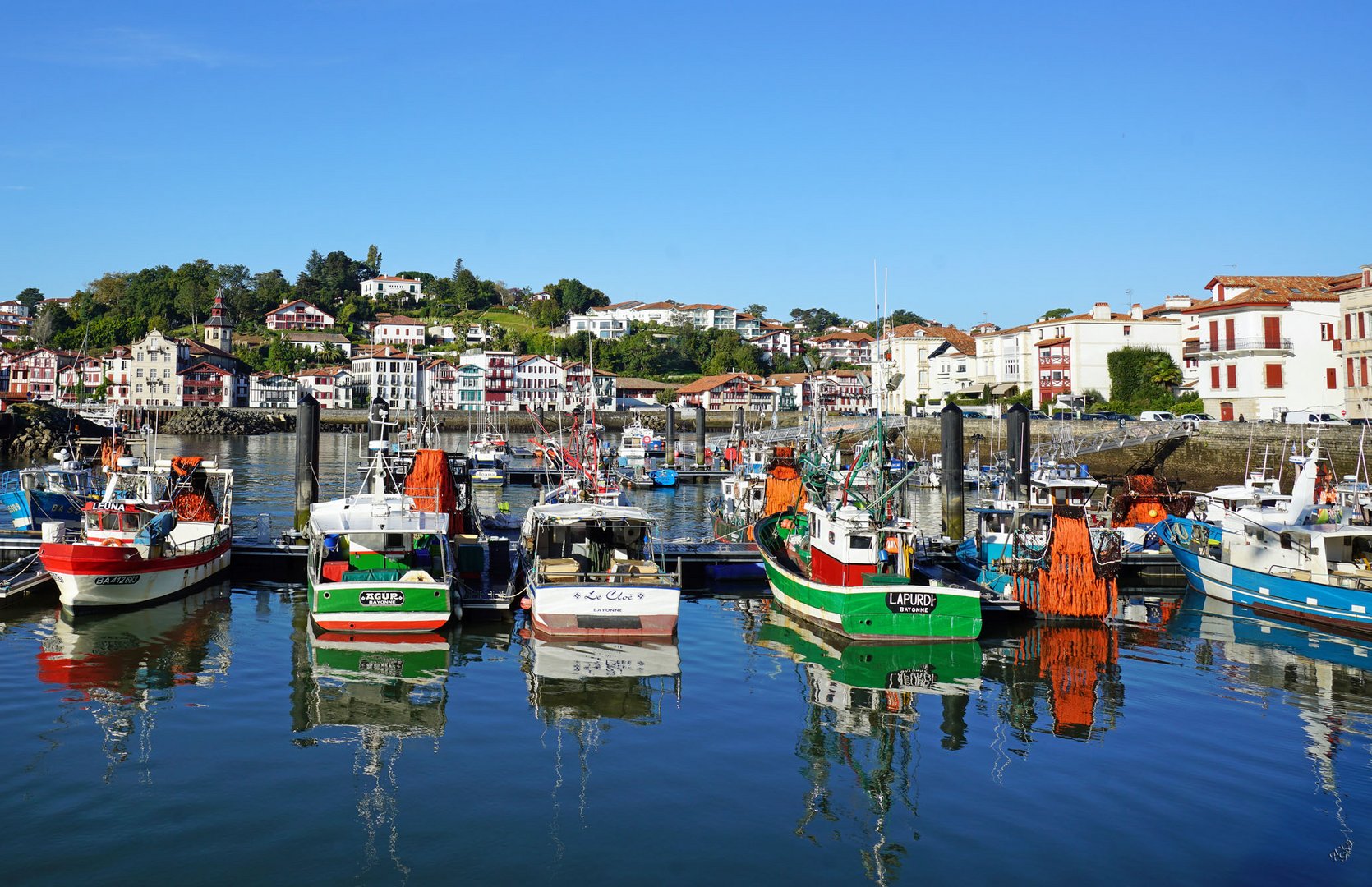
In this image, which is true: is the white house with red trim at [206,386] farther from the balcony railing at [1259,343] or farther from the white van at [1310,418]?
the white van at [1310,418]

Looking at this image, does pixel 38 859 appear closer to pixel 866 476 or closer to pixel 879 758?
pixel 879 758

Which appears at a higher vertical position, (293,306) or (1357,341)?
(293,306)

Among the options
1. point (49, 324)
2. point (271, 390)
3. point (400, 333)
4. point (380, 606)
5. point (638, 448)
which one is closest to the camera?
point (380, 606)

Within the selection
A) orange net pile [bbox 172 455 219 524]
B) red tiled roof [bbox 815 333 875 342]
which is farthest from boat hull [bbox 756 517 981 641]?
red tiled roof [bbox 815 333 875 342]

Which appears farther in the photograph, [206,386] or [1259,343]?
[206,386]

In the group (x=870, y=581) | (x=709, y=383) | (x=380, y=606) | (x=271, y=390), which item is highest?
(x=709, y=383)

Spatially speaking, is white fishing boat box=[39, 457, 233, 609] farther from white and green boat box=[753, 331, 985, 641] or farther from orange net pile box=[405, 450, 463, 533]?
white and green boat box=[753, 331, 985, 641]

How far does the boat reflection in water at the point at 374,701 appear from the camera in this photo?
528 inches

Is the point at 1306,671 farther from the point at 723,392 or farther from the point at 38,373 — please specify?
the point at 38,373

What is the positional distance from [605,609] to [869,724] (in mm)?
6221

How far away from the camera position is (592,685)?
18.9m

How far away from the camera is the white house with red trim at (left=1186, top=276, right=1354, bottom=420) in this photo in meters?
57.0

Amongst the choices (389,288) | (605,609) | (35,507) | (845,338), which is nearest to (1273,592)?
(605,609)

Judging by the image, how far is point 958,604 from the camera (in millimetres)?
22000
